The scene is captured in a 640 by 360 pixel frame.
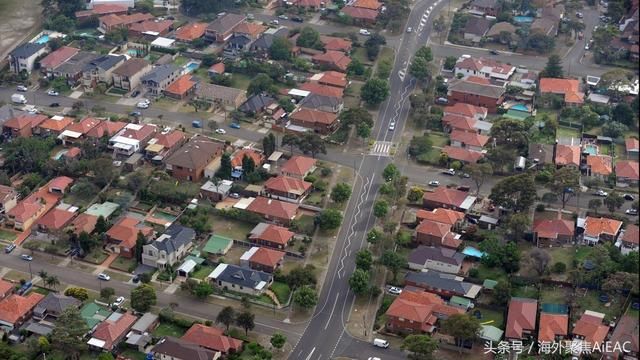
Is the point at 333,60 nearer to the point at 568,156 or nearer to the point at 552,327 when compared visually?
the point at 568,156

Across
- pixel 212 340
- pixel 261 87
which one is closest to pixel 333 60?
pixel 261 87

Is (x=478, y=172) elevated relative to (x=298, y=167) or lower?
elevated

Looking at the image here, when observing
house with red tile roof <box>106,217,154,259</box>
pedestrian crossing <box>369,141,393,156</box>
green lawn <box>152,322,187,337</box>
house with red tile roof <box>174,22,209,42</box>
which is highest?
house with red tile roof <box>106,217,154,259</box>

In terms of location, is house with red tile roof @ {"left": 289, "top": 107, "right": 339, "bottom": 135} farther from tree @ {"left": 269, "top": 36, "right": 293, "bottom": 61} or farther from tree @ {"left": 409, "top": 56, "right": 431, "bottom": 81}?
tree @ {"left": 269, "top": 36, "right": 293, "bottom": 61}

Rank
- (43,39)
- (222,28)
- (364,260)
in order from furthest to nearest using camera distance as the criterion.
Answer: (222,28), (43,39), (364,260)

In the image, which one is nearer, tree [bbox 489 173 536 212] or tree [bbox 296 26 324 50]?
tree [bbox 489 173 536 212]

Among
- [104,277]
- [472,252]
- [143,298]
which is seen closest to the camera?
[143,298]

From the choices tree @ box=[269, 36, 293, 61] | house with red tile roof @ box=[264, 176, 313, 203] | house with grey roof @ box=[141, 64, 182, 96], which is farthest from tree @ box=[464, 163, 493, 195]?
house with grey roof @ box=[141, 64, 182, 96]
